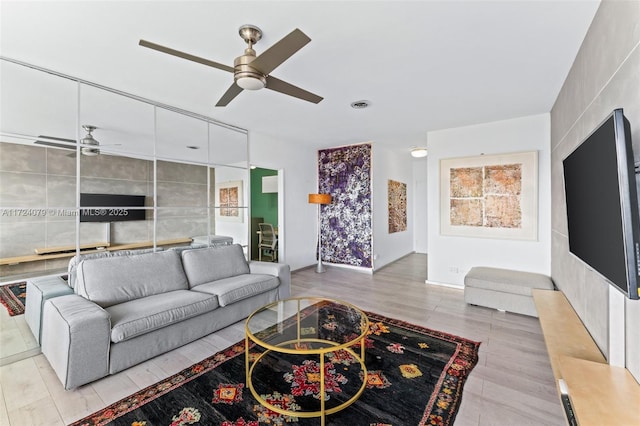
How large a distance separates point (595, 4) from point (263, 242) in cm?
599

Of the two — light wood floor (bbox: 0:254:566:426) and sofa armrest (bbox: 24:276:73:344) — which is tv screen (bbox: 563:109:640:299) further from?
sofa armrest (bbox: 24:276:73:344)

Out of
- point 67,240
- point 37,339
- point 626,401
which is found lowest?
point 37,339

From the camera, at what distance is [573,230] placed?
1864 millimetres

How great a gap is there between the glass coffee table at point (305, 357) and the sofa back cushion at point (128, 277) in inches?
47.7

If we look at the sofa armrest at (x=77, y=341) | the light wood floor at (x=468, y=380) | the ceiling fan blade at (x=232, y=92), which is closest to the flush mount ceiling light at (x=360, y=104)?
the ceiling fan blade at (x=232, y=92)

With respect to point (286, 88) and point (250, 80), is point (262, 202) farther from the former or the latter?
point (250, 80)

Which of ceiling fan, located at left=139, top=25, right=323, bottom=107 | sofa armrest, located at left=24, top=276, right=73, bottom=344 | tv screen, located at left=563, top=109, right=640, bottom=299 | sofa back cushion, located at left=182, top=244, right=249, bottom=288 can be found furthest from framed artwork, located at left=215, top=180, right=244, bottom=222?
tv screen, located at left=563, top=109, right=640, bottom=299

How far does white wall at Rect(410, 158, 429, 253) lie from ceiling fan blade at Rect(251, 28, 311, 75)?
6.52m

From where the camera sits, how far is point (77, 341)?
1.94 metres

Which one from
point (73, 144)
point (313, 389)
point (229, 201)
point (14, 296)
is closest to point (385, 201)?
point (229, 201)

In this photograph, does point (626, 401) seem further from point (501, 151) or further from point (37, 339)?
point (37, 339)

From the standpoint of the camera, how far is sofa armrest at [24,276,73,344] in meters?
2.40

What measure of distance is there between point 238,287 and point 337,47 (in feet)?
8.36

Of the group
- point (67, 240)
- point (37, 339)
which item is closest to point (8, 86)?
point (67, 240)
